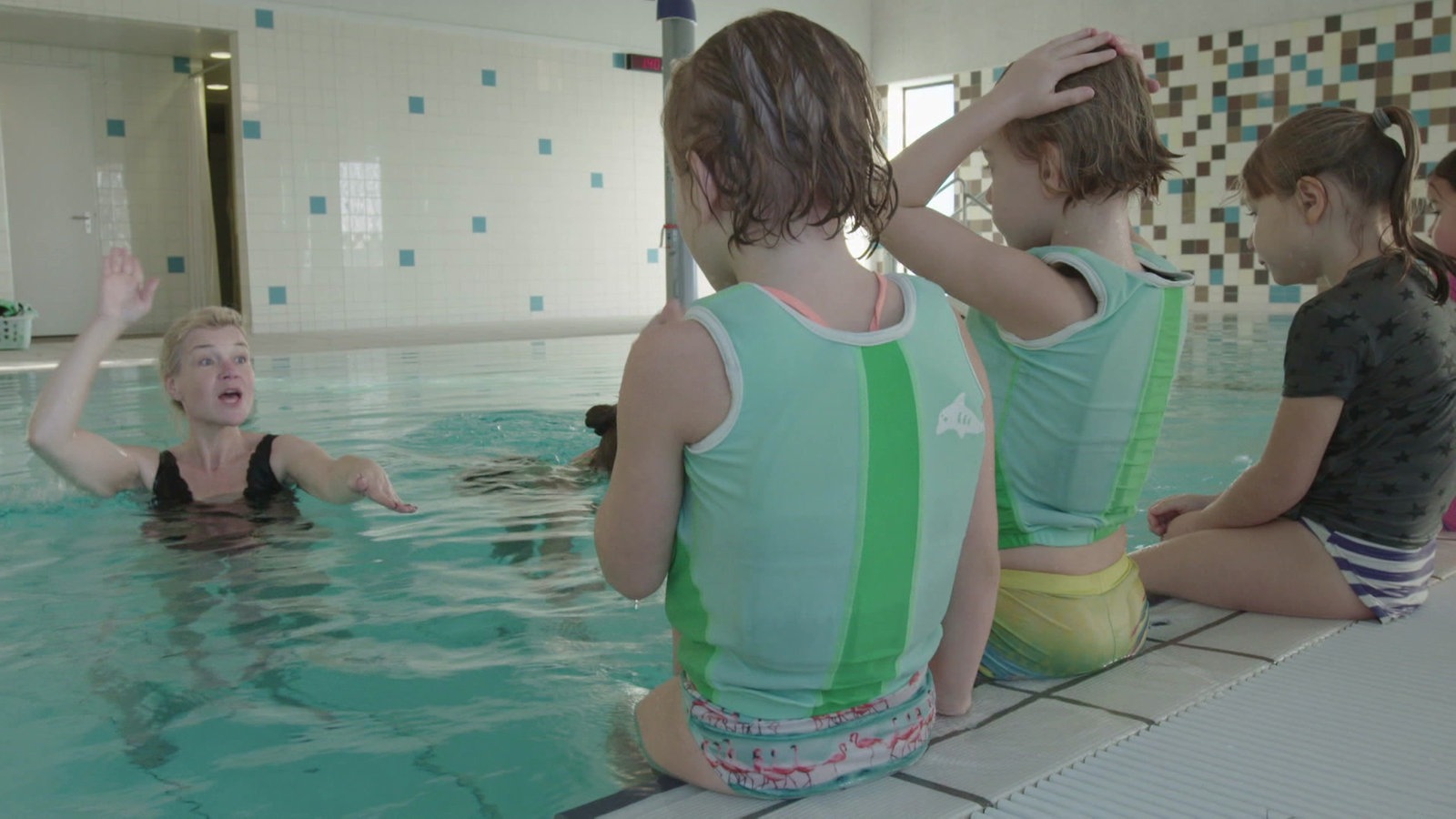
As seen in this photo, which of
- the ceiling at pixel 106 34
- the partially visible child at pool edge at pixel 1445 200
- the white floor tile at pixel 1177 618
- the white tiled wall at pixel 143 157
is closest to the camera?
the white floor tile at pixel 1177 618

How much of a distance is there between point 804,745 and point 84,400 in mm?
2237

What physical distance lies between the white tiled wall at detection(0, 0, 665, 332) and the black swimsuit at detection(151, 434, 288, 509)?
302 inches

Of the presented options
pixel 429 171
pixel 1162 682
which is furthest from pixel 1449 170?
pixel 429 171

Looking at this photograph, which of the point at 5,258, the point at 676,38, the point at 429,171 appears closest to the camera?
the point at 676,38

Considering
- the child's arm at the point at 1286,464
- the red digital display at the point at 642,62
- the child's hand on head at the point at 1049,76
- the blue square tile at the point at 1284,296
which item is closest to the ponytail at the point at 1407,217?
the child's arm at the point at 1286,464

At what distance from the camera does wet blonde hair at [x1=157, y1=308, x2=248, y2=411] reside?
2.87 m

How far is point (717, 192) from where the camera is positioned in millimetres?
1090

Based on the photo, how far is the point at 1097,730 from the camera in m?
1.36

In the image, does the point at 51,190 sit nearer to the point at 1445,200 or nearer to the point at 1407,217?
the point at 1445,200

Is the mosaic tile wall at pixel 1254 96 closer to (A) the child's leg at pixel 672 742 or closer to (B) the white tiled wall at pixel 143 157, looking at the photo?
(B) the white tiled wall at pixel 143 157

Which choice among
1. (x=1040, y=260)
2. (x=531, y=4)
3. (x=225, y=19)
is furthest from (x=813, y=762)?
(x=531, y=4)

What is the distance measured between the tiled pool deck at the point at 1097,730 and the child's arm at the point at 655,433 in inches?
10.6

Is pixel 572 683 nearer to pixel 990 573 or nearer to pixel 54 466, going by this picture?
pixel 990 573

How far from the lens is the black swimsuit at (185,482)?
116 inches
